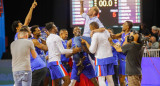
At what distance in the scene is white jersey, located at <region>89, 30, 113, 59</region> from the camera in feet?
22.5

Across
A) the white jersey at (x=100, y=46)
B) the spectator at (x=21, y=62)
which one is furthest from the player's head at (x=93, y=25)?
the spectator at (x=21, y=62)

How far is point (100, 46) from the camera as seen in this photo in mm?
6910

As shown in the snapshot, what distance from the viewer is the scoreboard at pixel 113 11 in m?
12.2

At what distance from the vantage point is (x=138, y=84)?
6016 mm

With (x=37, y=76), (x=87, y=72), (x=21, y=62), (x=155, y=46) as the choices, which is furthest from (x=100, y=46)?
(x=155, y=46)

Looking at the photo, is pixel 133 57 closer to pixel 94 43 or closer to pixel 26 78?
pixel 94 43

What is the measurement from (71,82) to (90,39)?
3.49 feet

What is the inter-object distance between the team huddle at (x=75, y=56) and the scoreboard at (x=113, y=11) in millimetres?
3942

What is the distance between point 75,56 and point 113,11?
5.09 metres

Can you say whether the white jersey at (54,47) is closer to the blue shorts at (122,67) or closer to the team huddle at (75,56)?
the team huddle at (75,56)

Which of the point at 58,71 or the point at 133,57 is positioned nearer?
the point at 133,57

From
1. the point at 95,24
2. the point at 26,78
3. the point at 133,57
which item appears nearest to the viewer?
the point at 26,78

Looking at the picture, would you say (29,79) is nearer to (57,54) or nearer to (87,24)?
(57,54)

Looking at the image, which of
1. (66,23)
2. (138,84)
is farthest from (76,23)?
(138,84)
